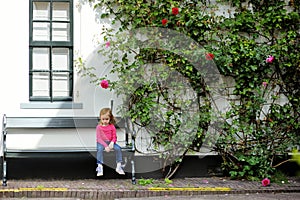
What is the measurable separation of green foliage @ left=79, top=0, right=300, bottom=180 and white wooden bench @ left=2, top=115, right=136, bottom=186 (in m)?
0.45

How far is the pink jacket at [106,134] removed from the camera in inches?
232

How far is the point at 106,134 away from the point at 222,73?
1.83 meters

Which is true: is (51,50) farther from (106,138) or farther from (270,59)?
(270,59)

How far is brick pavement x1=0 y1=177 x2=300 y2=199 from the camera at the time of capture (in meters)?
5.39

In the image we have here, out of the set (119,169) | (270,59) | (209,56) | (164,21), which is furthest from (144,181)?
(270,59)

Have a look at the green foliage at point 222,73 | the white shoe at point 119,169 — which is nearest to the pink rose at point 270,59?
the green foliage at point 222,73

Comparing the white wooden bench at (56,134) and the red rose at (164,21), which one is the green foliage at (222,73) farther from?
the white wooden bench at (56,134)

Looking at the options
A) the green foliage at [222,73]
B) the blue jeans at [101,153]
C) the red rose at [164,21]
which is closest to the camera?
the blue jeans at [101,153]

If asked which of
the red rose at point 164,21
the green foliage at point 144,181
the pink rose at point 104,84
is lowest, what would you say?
the green foliage at point 144,181

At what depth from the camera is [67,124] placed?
6176 millimetres

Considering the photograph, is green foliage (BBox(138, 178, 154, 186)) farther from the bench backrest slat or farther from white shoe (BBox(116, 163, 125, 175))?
the bench backrest slat

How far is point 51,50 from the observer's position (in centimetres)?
634

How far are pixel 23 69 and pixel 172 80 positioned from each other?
6.57 ft

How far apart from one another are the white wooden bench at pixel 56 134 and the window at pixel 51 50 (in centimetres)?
37
